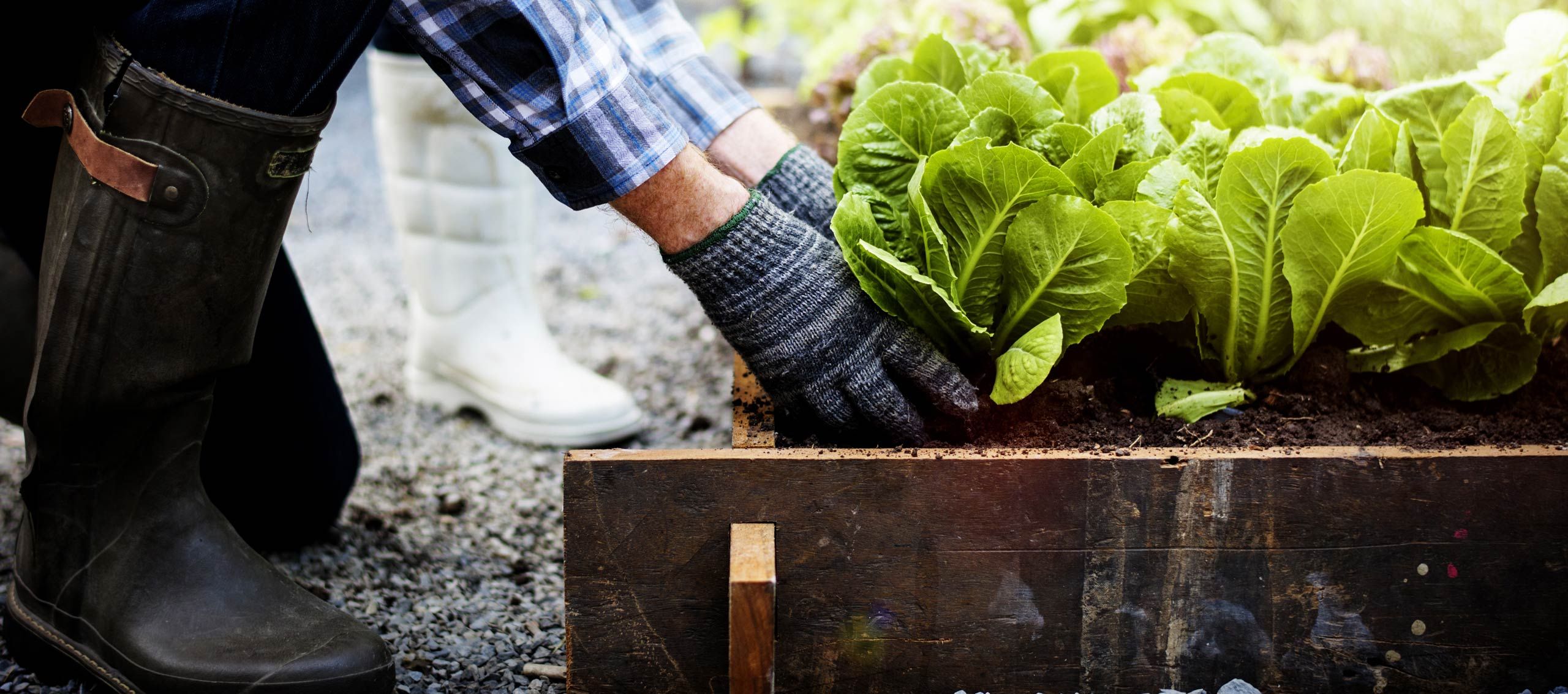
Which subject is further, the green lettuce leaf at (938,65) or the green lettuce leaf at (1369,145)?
the green lettuce leaf at (938,65)

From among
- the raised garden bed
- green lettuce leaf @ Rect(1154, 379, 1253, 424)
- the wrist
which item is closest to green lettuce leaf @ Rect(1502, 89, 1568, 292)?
the raised garden bed

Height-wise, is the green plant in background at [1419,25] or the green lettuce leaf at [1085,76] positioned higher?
the green lettuce leaf at [1085,76]

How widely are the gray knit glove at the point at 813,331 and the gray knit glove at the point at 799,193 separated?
22 cm

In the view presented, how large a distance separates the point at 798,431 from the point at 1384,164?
2.48ft

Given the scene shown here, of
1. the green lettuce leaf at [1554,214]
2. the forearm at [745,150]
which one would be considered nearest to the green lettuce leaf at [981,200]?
the forearm at [745,150]

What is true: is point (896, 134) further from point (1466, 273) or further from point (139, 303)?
point (139, 303)

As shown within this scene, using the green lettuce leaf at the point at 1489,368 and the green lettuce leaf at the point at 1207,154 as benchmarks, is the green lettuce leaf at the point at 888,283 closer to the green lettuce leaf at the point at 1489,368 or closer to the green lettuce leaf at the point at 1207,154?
the green lettuce leaf at the point at 1207,154

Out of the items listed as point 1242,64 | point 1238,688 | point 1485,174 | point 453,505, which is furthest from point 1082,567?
point 453,505

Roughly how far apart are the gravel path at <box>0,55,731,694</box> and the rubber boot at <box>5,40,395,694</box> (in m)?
0.12

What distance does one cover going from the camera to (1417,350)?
4.07 feet

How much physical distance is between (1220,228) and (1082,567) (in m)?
0.40

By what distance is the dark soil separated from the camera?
45.4 inches

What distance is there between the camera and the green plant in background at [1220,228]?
110cm

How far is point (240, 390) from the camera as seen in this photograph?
57.7 inches
